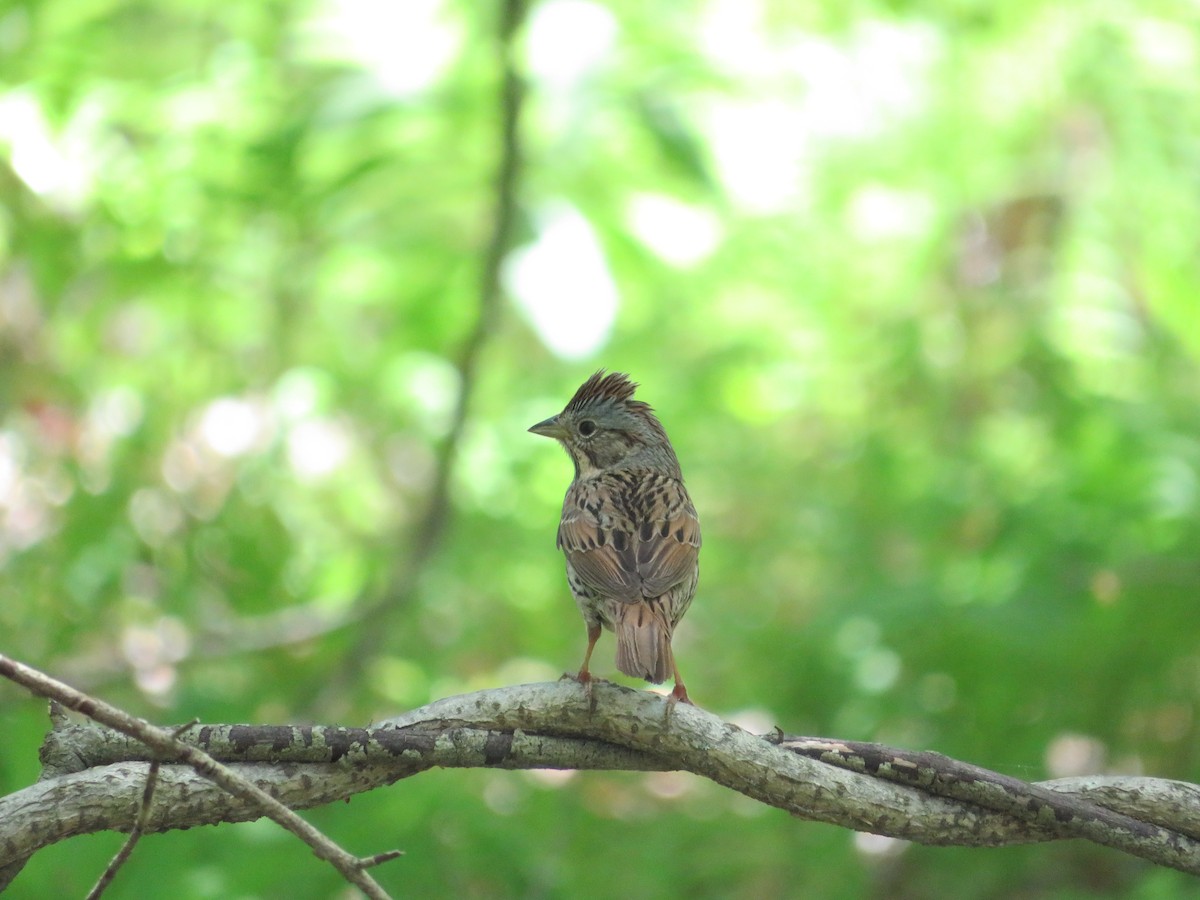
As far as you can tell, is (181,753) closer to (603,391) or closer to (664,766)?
(664,766)

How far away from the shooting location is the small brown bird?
3.44 metres

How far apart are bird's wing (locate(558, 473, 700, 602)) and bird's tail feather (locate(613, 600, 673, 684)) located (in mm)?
56

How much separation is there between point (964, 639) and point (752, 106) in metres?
3.38

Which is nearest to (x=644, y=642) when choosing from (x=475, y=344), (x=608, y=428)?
(x=608, y=428)

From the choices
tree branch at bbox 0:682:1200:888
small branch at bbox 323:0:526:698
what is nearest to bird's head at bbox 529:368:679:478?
small branch at bbox 323:0:526:698

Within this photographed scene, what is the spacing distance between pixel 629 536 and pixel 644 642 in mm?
562

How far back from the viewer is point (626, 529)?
390 centimetres

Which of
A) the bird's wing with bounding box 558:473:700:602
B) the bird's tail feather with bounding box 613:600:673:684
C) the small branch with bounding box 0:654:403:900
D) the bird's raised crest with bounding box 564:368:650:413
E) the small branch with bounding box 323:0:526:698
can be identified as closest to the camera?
the small branch with bounding box 0:654:403:900

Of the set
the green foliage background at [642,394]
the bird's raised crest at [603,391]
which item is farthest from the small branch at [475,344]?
the bird's raised crest at [603,391]

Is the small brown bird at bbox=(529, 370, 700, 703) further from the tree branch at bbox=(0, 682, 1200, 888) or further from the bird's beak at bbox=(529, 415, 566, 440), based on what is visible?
the tree branch at bbox=(0, 682, 1200, 888)

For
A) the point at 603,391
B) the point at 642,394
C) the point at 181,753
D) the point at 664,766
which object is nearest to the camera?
the point at 181,753

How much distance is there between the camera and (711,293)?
23.8 feet

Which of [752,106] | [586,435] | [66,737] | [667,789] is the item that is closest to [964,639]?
[586,435]

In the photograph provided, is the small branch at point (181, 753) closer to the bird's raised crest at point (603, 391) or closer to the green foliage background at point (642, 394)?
the green foliage background at point (642, 394)
